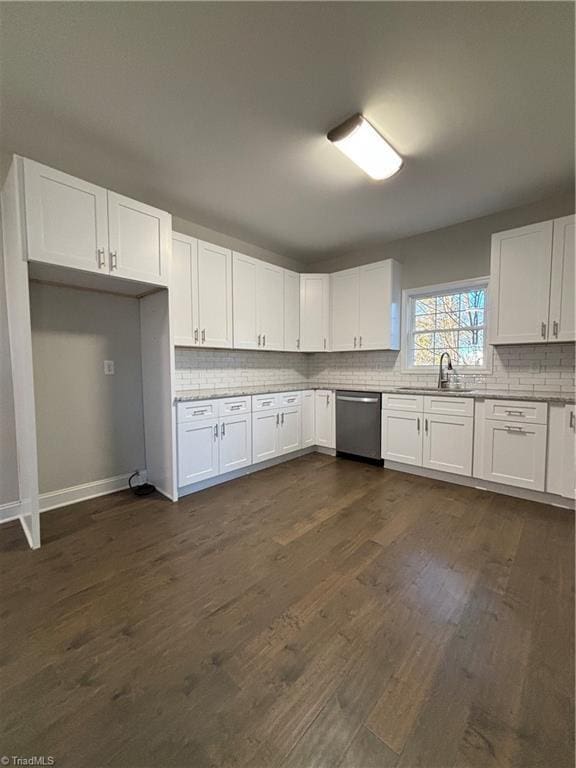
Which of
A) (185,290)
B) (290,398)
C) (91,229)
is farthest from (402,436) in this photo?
(91,229)

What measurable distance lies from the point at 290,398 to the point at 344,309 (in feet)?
4.62

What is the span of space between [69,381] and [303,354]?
314 centimetres

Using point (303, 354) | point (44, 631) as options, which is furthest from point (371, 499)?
point (303, 354)

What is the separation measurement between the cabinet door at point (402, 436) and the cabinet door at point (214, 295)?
2.04m

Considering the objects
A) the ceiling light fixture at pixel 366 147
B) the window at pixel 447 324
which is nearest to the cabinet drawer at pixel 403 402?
the window at pixel 447 324

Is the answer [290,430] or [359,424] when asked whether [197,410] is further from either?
[359,424]

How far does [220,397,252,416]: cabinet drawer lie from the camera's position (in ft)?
10.7

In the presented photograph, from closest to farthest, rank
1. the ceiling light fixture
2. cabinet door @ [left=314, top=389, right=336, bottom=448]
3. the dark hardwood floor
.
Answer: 1. the dark hardwood floor
2. the ceiling light fixture
3. cabinet door @ [left=314, top=389, right=336, bottom=448]

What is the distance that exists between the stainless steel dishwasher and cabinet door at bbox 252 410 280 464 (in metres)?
0.87

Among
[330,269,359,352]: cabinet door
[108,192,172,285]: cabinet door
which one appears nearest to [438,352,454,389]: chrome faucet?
[330,269,359,352]: cabinet door

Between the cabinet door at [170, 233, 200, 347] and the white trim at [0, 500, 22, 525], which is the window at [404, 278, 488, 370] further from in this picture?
the white trim at [0, 500, 22, 525]

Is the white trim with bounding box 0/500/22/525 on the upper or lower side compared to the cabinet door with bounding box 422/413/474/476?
lower

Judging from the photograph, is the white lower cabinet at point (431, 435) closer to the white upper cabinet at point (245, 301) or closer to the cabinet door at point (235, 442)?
the cabinet door at point (235, 442)

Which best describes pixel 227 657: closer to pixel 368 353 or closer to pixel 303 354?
pixel 368 353
